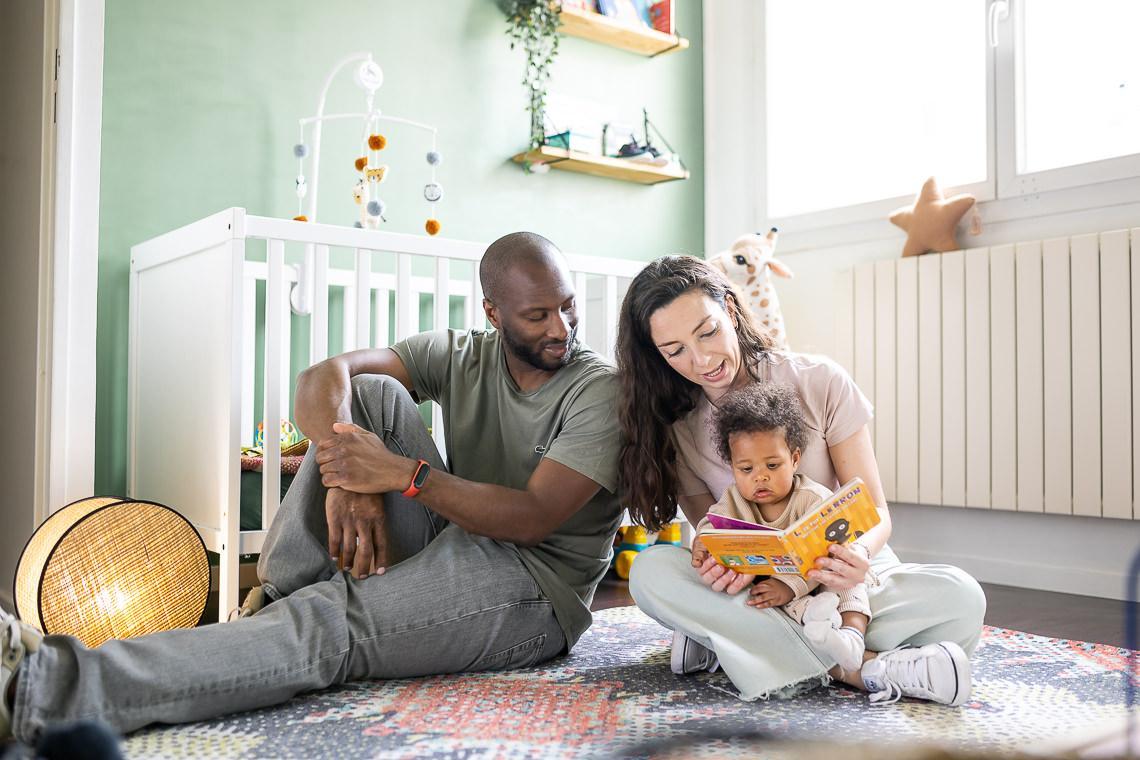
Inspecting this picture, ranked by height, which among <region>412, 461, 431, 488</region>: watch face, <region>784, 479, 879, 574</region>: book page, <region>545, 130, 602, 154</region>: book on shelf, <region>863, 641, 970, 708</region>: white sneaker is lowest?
<region>863, 641, 970, 708</region>: white sneaker

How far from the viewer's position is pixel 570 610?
1.53 m

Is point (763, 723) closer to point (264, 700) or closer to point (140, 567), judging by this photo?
point (264, 700)

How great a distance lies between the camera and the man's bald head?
5.26ft

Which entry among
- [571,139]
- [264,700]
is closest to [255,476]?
[264,700]

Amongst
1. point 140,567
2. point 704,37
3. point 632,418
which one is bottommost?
point 140,567

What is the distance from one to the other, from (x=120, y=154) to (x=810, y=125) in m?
2.20

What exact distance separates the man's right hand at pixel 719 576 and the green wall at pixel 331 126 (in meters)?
1.56

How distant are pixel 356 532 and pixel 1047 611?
1.60 metres

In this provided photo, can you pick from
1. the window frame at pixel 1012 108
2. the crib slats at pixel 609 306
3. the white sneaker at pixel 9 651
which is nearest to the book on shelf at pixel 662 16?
the window frame at pixel 1012 108

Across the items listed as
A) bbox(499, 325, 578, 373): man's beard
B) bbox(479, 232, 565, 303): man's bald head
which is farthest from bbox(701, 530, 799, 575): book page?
bbox(479, 232, 565, 303): man's bald head

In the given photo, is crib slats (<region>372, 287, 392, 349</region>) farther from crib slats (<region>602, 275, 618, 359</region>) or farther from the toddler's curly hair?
the toddler's curly hair

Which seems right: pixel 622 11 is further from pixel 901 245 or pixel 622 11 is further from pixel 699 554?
pixel 699 554

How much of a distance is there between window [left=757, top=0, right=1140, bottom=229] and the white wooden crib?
1127mm

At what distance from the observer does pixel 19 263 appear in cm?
206
